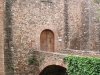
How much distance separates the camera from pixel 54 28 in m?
15.8

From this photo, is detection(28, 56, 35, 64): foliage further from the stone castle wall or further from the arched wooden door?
the arched wooden door

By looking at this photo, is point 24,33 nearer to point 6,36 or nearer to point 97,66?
point 6,36

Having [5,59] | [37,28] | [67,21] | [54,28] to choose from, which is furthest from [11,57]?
[67,21]

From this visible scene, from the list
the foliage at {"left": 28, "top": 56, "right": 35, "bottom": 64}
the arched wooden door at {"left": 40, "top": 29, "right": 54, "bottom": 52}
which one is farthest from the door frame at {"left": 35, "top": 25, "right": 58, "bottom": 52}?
the foliage at {"left": 28, "top": 56, "right": 35, "bottom": 64}

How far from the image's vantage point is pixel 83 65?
1074cm

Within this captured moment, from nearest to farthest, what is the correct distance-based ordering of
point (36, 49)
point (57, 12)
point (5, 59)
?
point (5, 59)
point (36, 49)
point (57, 12)

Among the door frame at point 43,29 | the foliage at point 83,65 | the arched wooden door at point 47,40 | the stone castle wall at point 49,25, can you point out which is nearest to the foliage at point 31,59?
the stone castle wall at point 49,25

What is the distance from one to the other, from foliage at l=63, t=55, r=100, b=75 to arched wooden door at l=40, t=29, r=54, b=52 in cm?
389

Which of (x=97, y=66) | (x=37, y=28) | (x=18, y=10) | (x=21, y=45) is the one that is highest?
(x=18, y=10)

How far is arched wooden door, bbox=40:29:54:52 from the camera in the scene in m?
15.5

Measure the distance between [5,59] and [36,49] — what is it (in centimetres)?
212

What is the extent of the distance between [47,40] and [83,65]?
5.37 metres

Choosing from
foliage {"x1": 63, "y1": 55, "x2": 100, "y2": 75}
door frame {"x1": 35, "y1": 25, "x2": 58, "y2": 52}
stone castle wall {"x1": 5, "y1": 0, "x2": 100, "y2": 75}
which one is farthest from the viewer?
door frame {"x1": 35, "y1": 25, "x2": 58, "y2": 52}

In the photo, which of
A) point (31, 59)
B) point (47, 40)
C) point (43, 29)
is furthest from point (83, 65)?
point (47, 40)
